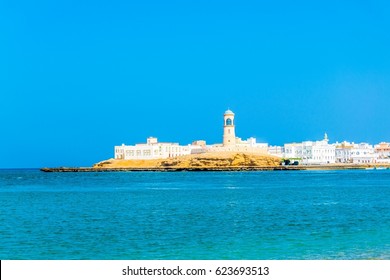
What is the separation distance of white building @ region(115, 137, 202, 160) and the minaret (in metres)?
5.00

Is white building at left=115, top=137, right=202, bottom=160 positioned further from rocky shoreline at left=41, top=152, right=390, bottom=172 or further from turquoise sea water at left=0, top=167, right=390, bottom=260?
turquoise sea water at left=0, top=167, right=390, bottom=260

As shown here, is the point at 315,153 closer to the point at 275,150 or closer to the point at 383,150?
the point at 275,150

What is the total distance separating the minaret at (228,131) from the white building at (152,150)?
16.4 feet

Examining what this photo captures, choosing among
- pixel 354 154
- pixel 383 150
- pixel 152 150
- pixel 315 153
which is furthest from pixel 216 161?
pixel 383 150

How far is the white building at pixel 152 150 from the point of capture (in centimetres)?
10256

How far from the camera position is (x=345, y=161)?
105625mm

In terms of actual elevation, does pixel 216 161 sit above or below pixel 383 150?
below

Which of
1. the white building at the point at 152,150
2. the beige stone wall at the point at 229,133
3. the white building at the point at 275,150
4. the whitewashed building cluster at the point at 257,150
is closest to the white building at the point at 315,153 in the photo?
the whitewashed building cluster at the point at 257,150

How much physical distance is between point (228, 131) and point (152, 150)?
11.5m

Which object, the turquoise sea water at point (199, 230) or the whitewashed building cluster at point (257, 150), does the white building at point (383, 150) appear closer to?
the whitewashed building cluster at point (257, 150)

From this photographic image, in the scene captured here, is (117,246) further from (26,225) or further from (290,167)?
(290,167)

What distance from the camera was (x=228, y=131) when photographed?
10069 centimetres

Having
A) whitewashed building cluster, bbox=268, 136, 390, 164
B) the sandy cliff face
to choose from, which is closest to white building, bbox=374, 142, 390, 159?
whitewashed building cluster, bbox=268, 136, 390, 164
